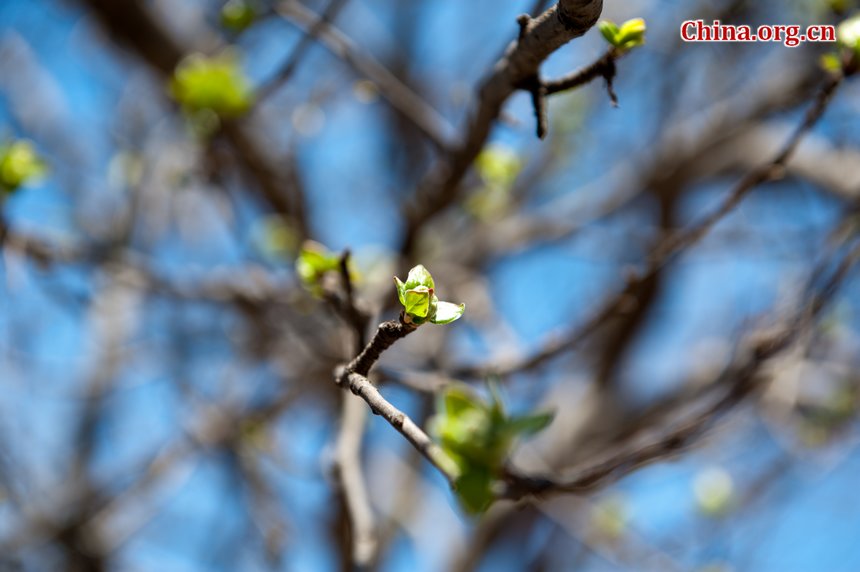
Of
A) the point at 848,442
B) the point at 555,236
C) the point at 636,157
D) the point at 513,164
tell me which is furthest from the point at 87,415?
the point at 848,442

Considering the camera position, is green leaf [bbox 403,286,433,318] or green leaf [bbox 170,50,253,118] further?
green leaf [bbox 170,50,253,118]

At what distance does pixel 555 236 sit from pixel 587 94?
754mm

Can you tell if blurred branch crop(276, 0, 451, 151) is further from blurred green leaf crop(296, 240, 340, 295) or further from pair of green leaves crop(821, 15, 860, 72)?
pair of green leaves crop(821, 15, 860, 72)

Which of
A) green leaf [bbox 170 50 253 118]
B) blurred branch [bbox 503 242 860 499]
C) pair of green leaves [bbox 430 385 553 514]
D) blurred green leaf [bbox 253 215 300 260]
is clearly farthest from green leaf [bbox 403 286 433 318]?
blurred green leaf [bbox 253 215 300 260]

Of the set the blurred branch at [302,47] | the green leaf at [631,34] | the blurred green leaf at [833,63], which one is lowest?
the blurred green leaf at [833,63]

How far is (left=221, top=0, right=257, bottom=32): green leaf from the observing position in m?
1.21

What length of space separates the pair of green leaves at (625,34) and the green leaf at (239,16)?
766 mm

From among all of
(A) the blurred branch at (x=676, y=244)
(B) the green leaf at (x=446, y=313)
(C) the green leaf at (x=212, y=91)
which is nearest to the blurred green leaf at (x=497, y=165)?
(A) the blurred branch at (x=676, y=244)

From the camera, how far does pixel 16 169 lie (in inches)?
42.5

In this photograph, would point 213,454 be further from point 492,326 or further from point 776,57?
point 776,57

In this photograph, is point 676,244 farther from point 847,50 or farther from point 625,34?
point 625,34

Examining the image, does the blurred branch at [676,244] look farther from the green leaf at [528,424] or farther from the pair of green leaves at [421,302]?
the green leaf at [528,424]

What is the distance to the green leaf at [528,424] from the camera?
43 cm

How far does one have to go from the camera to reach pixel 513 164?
4.58 feet
